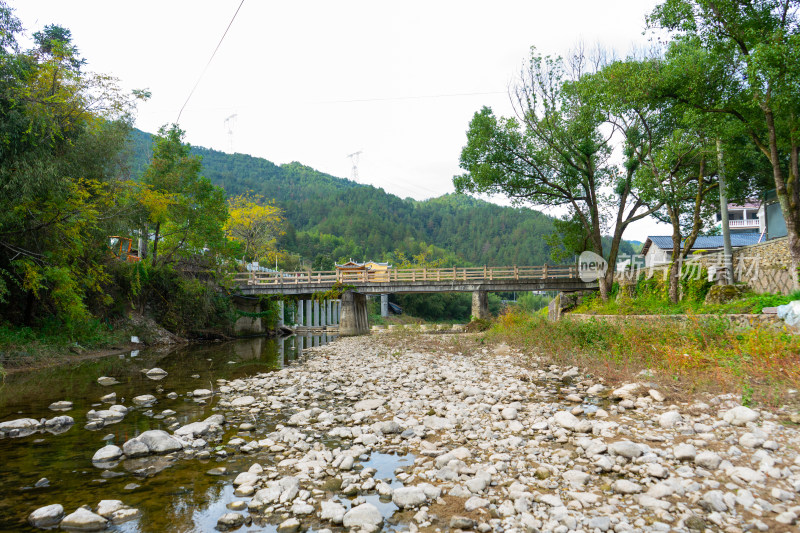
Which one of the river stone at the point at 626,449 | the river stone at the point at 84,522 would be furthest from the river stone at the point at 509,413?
the river stone at the point at 84,522

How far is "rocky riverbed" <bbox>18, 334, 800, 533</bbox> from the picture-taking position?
121 inches

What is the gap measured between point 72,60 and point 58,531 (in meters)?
15.4

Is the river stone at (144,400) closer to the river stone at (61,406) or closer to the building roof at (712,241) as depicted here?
the river stone at (61,406)

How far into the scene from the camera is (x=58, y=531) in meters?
3.10

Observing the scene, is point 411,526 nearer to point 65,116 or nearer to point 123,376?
point 123,376

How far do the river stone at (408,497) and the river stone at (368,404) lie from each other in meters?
3.14

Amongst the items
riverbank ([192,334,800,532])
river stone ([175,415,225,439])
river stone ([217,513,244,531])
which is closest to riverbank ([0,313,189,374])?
river stone ([175,415,225,439])

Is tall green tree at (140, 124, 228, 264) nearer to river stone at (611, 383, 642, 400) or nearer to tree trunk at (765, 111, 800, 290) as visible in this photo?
river stone at (611, 383, 642, 400)

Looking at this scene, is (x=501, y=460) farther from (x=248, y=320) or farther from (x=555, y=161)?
(x=248, y=320)

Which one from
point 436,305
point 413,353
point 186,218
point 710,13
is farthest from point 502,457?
point 436,305

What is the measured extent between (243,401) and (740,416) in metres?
6.78

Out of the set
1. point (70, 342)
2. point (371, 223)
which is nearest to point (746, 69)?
point (70, 342)

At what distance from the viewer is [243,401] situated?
7289 millimetres

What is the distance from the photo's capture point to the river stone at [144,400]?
24.8ft
